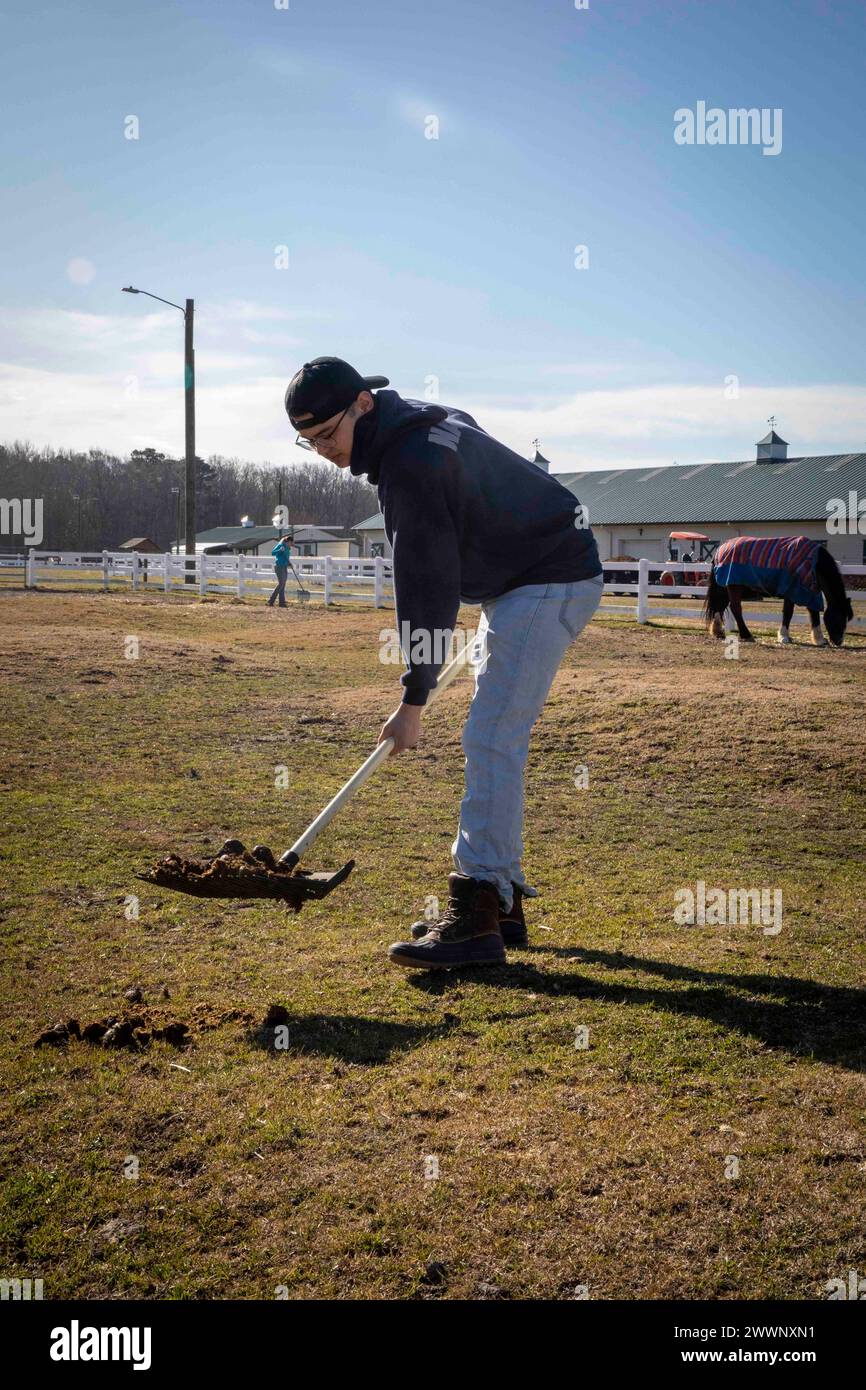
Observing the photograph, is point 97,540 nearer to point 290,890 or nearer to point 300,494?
point 300,494

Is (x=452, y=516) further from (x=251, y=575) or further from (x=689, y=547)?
(x=689, y=547)

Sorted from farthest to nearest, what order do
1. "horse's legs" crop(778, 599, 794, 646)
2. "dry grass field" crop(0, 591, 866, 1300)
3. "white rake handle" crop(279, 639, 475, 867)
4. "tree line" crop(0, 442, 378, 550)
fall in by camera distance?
"tree line" crop(0, 442, 378, 550) < "horse's legs" crop(778, 599, 794, 646) < "white rake handle" crop(279, 639, 475, 867) < "dry grass field" crop(0, 591, 866, 1300)

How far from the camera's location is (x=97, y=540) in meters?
101

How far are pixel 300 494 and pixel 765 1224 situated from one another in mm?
139395

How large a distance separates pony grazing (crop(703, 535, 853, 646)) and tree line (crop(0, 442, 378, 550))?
Answer: 200ft

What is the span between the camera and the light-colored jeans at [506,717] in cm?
382

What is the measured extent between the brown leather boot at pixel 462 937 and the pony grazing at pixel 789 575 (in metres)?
12.1

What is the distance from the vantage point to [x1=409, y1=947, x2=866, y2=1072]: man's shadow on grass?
322cm

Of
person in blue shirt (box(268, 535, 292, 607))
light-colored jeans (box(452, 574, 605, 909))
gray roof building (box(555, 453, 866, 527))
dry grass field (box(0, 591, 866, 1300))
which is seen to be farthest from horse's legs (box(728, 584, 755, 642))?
gray roof building (box(555, 453, 866, 527))

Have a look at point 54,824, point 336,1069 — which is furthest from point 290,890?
point 54,824

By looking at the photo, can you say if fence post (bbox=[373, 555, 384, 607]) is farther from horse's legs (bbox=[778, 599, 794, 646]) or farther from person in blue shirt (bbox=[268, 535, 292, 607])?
horse's legs (bbox=[778, 599, 794, 646])

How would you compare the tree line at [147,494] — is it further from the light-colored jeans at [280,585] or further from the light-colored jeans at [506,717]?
the light-colored jeans at [506,717]

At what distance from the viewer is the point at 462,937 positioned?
384 cm
